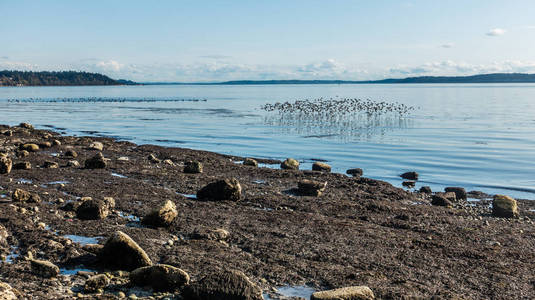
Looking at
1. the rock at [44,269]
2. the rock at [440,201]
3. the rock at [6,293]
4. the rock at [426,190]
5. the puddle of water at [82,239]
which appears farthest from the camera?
the rock at [426,190]

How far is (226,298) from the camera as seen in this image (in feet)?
23.5

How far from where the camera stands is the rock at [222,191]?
14.4 meters

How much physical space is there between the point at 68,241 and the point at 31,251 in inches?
29.5

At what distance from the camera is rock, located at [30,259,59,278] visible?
316 inches

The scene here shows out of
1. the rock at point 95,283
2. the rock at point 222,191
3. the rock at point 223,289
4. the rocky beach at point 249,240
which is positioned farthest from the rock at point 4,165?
the rock at point 223,289

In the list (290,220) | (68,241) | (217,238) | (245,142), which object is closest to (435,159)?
(245,142)

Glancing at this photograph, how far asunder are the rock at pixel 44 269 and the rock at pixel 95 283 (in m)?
0.68

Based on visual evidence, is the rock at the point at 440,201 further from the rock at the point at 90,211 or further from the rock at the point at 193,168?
the rock at the point at 90,211

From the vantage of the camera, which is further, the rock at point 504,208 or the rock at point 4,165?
the rock at point 4,165

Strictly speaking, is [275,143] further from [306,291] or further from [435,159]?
[306,291]

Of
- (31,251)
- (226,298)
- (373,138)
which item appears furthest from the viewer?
(373,138)

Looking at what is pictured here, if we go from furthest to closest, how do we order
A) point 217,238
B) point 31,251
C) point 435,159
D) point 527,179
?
point 435,159 < point 527,179 < point 217,238 < point 31,251

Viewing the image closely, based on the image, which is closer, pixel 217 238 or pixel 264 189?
pixel 217 238

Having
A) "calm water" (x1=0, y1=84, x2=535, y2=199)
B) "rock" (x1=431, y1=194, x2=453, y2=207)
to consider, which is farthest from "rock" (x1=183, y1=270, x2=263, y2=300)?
"calm water" (x1=0, y1=84, x2=535, y2=199)
